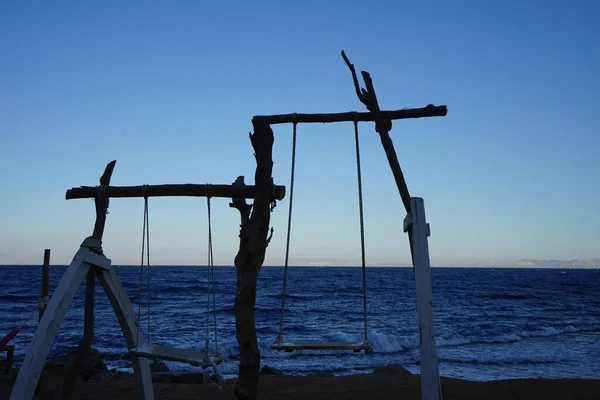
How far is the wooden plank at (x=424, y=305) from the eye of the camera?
4141 millimetres

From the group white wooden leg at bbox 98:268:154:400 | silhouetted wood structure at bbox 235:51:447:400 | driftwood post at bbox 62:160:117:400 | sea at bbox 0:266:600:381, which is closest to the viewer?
silhouetted wood structure at bbox 235:51:447:400

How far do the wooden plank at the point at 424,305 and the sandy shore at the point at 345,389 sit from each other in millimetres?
5844

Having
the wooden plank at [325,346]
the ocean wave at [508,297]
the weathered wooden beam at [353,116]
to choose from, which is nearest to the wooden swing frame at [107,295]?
the wooden plank at [325,346]

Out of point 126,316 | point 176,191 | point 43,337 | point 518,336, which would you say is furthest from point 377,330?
point 43,337

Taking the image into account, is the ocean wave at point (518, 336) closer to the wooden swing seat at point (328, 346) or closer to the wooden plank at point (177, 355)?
the wooden swing seat at point (328, 346)

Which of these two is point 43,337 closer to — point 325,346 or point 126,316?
point 126,316

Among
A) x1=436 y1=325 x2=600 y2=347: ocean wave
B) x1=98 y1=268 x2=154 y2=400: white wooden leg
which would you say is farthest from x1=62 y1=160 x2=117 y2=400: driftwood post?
x1=436 y1=325 x2=600 y2=347: ocean wave

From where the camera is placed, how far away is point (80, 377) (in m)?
11.6

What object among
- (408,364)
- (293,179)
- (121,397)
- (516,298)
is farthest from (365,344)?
(516,298)

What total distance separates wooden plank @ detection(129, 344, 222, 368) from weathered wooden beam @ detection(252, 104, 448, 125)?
8.01ft

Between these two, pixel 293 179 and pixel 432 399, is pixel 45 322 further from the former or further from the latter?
pixel 432 399

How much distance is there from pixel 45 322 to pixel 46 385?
6.97 metres

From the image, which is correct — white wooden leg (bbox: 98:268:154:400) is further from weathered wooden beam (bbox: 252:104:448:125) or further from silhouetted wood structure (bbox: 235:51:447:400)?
weathered wooden beam (bbox: 252:104:448:125)

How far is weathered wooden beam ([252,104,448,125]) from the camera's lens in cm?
570
